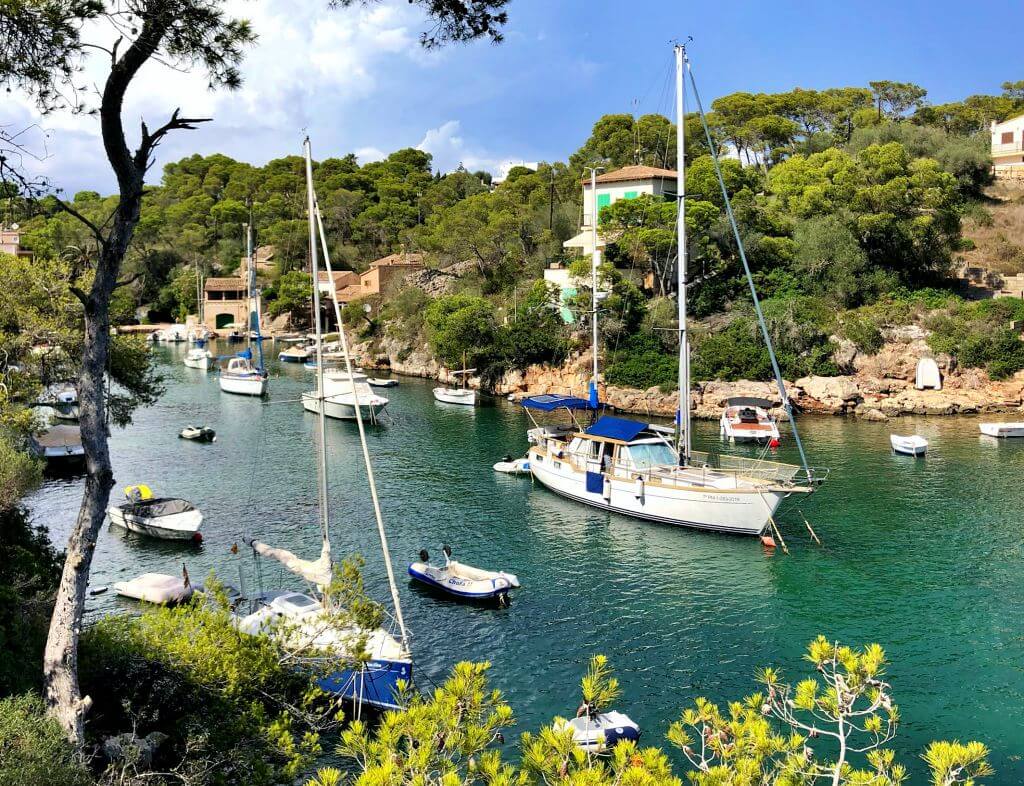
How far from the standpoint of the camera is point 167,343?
100312 mm

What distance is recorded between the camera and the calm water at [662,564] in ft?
66.5

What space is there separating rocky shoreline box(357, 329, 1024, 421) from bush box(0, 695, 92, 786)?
4560 centimetres

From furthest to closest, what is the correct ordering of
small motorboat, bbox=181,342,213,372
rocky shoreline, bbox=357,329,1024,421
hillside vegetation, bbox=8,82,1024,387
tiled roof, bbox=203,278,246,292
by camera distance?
tiled roof, bbox=203,278,246,292 < small motorboat, bbox=181,342,213,372 < hillside vegetation, bbox=8,82,1024,387 < rocky shoreline, bbox=357,329,1024,421

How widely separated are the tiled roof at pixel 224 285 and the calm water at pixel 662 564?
206 feet

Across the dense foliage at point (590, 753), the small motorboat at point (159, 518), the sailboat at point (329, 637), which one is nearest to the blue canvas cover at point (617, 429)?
the sailboat at point (329, 637)

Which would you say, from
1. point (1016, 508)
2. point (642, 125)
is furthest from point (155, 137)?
point (642, 125)

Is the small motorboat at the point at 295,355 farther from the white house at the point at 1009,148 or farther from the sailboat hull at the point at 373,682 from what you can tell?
the white house at the point at 1009,148

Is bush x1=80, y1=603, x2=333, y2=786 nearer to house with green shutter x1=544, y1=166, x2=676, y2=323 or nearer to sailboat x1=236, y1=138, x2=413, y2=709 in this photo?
sailboat x1=236, y1=138, x2=413, y2=709

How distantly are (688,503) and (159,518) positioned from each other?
61.7 feet

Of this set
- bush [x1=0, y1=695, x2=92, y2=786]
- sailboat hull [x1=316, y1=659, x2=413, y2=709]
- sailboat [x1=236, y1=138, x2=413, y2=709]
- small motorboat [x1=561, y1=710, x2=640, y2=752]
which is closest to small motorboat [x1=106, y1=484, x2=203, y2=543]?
sailboat [x1=236, y1=138, x2=413, y2=709]

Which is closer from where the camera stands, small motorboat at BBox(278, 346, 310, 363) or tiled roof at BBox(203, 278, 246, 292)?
small motorboat at BBox(278, 346, 310, 363)

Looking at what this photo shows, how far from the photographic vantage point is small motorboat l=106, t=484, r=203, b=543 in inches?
1170

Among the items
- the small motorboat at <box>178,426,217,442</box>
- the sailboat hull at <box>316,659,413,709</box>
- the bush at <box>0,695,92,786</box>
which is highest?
the small motorboat at <box>178,426,217,442</box>

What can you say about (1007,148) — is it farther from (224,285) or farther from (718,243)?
(224,285)
